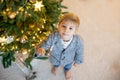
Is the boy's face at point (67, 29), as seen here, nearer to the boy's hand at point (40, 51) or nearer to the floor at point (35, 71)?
the boy's hand at point (40, 51)

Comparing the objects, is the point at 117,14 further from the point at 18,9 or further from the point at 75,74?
the point at 18,9

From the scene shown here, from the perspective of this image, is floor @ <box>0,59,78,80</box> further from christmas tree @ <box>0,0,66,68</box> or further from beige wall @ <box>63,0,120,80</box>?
christmas tree @ <box>0,0,66,68</box>

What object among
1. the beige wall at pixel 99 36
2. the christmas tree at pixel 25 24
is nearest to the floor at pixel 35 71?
the beige wall at pixel 99 36

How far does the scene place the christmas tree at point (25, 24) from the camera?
1.43 metres

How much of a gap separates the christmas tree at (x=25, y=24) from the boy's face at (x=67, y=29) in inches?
6.0

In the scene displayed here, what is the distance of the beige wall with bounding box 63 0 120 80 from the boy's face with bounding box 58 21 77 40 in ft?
1.47

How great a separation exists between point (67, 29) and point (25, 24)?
40 centimetres

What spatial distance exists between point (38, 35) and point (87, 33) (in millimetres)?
796

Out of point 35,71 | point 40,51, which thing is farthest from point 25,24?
point 35,71

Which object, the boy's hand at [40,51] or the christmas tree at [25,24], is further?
the boy's hand at [40,51]

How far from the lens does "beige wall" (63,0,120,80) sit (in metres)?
2.20

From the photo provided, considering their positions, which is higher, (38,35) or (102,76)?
(38,35)

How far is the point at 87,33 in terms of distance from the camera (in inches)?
92.8

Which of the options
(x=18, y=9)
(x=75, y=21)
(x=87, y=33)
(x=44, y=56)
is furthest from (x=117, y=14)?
(x=18, y=9)
